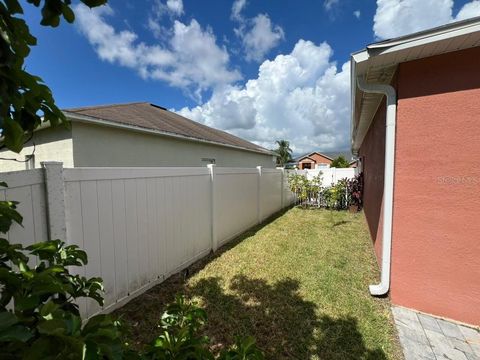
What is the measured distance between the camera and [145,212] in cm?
376

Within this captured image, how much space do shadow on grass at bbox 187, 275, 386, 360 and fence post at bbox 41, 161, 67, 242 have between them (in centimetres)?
205

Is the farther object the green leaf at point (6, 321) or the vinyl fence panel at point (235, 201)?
the vinyl fence panel at point (235, 201)

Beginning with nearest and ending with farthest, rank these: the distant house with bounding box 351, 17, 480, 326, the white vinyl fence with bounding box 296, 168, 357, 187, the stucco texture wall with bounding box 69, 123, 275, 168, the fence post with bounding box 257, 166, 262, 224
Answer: the distant house with bounding box 351, 17, 480, 326
the stucco texture wall with bounding box 69, 123, 275, 168
the fence post with bounding box 257, 166, 262, 224
the white vinyl fence with bounding box 296, 168, 357, 187

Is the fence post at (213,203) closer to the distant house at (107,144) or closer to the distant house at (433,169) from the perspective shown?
the distant house at (107,144)

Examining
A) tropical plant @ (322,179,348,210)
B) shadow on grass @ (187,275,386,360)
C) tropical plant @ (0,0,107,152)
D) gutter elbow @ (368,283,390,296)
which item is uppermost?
tropical plant @ (0,0,107,152)

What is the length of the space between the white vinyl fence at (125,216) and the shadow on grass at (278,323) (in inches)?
35.8

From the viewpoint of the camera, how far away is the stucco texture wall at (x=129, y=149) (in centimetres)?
659

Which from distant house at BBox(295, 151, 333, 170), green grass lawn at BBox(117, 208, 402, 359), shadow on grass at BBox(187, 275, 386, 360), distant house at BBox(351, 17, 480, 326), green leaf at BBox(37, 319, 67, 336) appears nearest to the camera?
green leaf at BBox(37, 319, 67, 336)

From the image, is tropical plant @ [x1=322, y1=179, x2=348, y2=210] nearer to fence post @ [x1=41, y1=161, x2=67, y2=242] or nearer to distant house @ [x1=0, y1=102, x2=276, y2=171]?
distant house @ [x1=0, y1=102, x2=276, y2=171]

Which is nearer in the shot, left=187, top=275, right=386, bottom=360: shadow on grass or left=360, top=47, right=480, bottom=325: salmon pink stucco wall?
left=187, top=275, right=386, bottom=360: shadow on grass

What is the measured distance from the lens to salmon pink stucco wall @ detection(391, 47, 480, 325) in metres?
2.96

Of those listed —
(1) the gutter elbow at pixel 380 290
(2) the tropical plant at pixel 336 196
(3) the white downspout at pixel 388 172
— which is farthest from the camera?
(2) the tropical plant at pixel 336 196

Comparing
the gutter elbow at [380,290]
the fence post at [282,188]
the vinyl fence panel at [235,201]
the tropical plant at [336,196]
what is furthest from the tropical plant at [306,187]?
the gutter elbow at [380,290]

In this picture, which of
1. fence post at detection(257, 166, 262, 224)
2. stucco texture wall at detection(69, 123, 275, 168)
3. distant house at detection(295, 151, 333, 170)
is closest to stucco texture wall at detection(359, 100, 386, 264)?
fence post at detection(257, 166, 262, 224)
